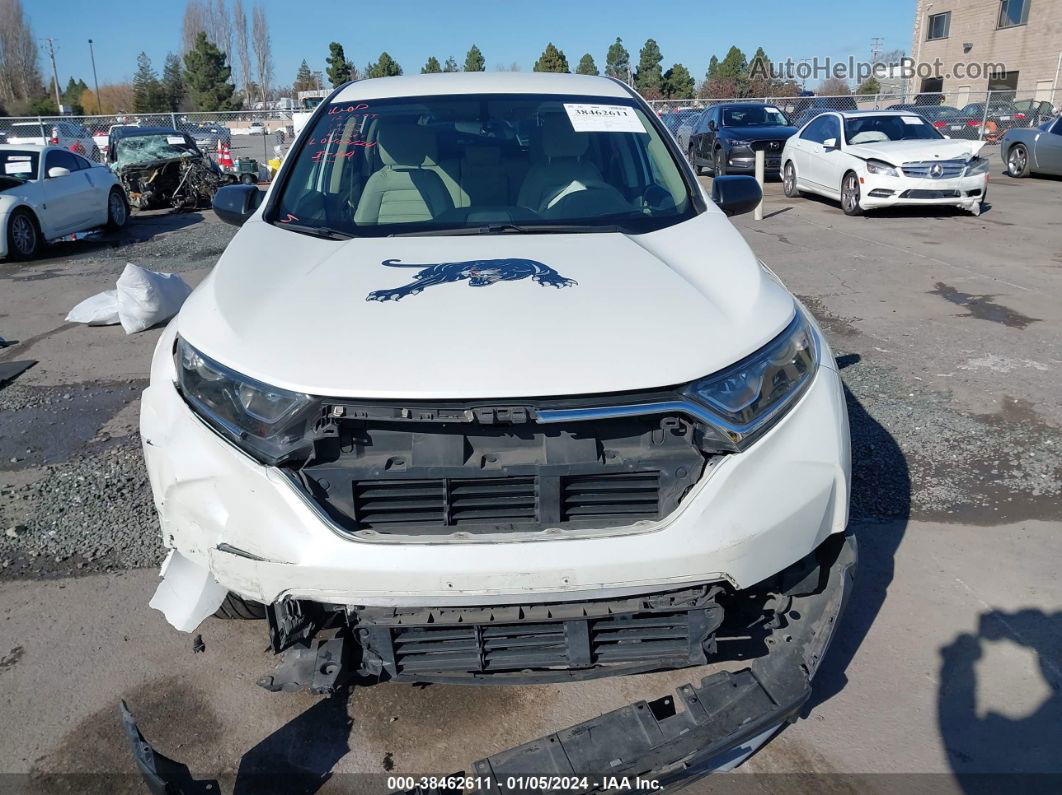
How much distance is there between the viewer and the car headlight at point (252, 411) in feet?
6.87

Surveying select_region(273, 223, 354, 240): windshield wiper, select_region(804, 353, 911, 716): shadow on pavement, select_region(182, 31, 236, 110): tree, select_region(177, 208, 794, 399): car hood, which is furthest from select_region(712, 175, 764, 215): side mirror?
select_region(182, 31, 236, 110): tree

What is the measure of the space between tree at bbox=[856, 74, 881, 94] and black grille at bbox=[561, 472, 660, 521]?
63152 millimetres

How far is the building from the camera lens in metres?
39.0

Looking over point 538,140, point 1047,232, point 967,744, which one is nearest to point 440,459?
point 967,744

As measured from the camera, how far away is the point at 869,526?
3.70 m

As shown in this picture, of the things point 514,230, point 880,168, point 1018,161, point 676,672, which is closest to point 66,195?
point 514,230

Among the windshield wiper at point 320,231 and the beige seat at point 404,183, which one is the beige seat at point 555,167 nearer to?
the beige seat at point 404,183

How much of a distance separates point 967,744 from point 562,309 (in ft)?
5.86

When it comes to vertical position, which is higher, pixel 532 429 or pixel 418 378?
pixel 418 378

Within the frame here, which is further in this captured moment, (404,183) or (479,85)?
(479,85)

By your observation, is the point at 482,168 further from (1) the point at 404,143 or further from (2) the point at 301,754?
(2) the point at 301,754

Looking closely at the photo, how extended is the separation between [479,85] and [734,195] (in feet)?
4.34

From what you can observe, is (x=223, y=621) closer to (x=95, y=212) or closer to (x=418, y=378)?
(x=418, y=378)

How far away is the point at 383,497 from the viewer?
2.11 metres
